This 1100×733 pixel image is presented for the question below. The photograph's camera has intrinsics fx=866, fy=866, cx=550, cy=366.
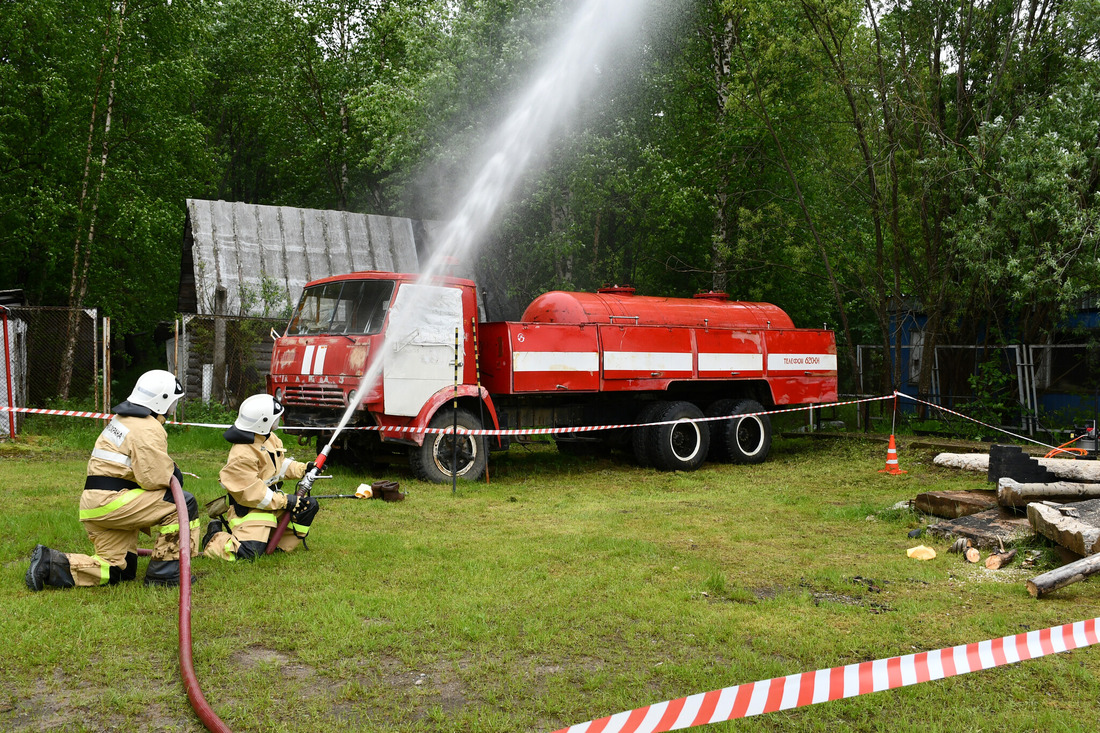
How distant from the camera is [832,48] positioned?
15.8 m

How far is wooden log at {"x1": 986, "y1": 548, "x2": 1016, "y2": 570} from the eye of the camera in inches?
254

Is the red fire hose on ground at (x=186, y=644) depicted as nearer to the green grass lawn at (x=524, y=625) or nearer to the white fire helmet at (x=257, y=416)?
the green grass lawn at (x=524, y=625)

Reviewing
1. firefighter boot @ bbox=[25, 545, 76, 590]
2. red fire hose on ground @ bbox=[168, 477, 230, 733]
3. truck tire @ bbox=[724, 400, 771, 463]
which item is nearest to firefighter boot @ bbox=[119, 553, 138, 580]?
firefighter boot @ bbox=[25, 545, 76, 590]

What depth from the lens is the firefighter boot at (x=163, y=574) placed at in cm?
567

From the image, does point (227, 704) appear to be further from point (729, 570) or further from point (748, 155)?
point (748, 155)

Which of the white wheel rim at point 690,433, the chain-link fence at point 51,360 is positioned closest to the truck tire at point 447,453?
the white wheel rim at point 690,433

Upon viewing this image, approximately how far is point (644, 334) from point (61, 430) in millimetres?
9637

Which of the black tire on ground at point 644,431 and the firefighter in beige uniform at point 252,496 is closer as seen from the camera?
the firefighter in beige uniform at point 252,496

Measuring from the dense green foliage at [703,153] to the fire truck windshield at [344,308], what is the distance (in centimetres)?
835

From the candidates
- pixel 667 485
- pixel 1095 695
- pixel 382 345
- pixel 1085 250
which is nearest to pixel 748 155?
pixel 1085 250

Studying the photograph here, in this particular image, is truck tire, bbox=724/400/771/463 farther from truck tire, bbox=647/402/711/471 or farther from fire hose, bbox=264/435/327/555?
fire hose, bbox=264/435/327/555

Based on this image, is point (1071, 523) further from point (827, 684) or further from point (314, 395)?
point (314, 395)

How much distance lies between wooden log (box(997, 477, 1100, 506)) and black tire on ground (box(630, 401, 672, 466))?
17.6 feet

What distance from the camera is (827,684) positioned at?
11.0ft
